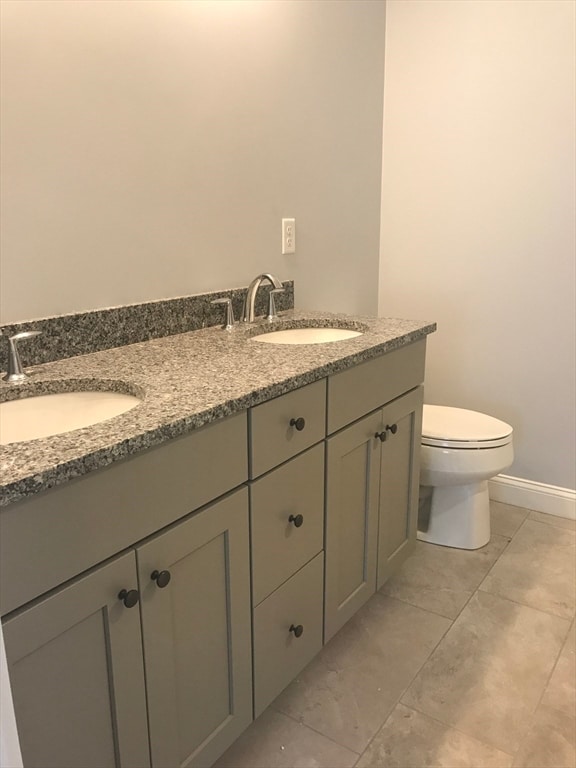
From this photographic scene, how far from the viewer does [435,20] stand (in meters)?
2.32

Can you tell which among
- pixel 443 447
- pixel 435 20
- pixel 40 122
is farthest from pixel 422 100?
pixel 40 122

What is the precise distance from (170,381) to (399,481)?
2.94ft

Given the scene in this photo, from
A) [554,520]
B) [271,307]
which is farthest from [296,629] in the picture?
[554,520]

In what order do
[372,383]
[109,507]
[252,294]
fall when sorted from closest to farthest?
1. [109,507]
2. [372,383]
3. [252,294]

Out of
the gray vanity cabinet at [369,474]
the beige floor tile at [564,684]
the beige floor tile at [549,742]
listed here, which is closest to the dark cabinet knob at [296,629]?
the gray vanity cabinet at [369,474]

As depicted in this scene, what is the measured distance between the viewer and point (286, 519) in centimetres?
135

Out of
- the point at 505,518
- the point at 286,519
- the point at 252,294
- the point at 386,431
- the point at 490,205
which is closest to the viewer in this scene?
the point at 286,519

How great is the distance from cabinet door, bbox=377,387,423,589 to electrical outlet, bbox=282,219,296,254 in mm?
640

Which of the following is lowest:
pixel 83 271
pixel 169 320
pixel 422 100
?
pixel 169 320

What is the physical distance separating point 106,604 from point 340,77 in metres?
1.94

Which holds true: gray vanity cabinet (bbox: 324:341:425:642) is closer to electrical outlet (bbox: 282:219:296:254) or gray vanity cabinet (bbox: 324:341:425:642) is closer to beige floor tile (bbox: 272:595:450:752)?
beige floor tile (bbox: 272:595:450:752)

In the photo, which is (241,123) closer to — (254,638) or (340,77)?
(340,77)

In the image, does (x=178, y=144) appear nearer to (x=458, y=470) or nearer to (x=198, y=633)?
(x=198, y=633)

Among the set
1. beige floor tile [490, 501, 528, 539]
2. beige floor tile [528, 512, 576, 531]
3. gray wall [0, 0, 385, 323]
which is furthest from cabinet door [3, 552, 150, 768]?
beige floor tile [528, 512, 576, 531]
